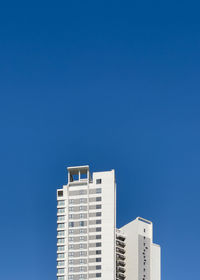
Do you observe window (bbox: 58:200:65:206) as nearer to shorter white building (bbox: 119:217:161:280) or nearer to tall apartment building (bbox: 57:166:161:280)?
tall apartment building (bbox: 57:166:161:280)

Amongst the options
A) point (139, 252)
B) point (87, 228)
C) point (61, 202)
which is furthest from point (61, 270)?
point (139, 252)

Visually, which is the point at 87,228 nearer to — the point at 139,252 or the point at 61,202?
the point at 61,202

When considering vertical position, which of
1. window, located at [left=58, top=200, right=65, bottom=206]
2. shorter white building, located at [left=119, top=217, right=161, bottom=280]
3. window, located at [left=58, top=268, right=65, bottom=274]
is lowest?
window, located at [left=58, top=268, right=65, bottom=274]

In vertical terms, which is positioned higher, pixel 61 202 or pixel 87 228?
pixel 61 202

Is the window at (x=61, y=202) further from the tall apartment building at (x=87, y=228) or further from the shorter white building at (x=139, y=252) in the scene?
the shorter white building at (x=139, y=252)

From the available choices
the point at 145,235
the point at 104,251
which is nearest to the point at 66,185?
the point at 104,251

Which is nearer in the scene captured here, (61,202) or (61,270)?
(61,270)

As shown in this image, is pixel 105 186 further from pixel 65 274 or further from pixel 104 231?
pixel 65 274

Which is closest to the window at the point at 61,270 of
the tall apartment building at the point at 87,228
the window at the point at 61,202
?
the tall apartment building at the point at 87,228

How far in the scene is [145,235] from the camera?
193 metres

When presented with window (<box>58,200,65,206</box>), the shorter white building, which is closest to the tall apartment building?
window (<box>58,200,65,206</box>)

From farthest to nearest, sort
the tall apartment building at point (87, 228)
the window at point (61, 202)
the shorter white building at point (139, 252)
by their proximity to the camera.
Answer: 1. the shorter white building at point (139, 252)
2. the window at point (61, 202)
3. the tall apartment building at point (87, 228)

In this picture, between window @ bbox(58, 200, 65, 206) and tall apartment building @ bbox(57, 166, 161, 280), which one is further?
window @ bbox(58, 200, 65, 206)

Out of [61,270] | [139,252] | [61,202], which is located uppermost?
[61,202]
